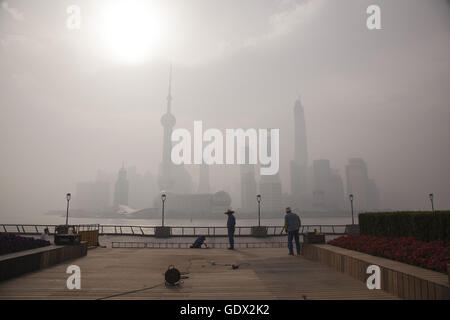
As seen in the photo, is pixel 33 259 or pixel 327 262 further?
pixel 327 262

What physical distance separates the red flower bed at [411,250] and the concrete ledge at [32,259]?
9.50m

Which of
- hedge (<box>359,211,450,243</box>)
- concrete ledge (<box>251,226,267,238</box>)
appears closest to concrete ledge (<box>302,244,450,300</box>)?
hedge (<box>359,211,450,243</box>)

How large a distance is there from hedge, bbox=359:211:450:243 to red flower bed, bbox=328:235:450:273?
58cm

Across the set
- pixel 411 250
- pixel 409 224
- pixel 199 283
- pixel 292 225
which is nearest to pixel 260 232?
pixel 292 225

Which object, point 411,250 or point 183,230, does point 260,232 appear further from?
point 411,250

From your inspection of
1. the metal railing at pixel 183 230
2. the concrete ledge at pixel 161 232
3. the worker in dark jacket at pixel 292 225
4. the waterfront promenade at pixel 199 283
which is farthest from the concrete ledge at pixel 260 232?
the waterfront promenade at pixel 199 283

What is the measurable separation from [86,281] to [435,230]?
9504 mm

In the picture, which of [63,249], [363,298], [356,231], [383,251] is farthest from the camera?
[356,231]

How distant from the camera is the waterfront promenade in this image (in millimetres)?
5738

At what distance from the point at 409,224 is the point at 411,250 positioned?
2622 mm

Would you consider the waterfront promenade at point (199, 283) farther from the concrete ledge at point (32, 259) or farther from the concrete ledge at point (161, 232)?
the concrete ledge at point (161, 232)
